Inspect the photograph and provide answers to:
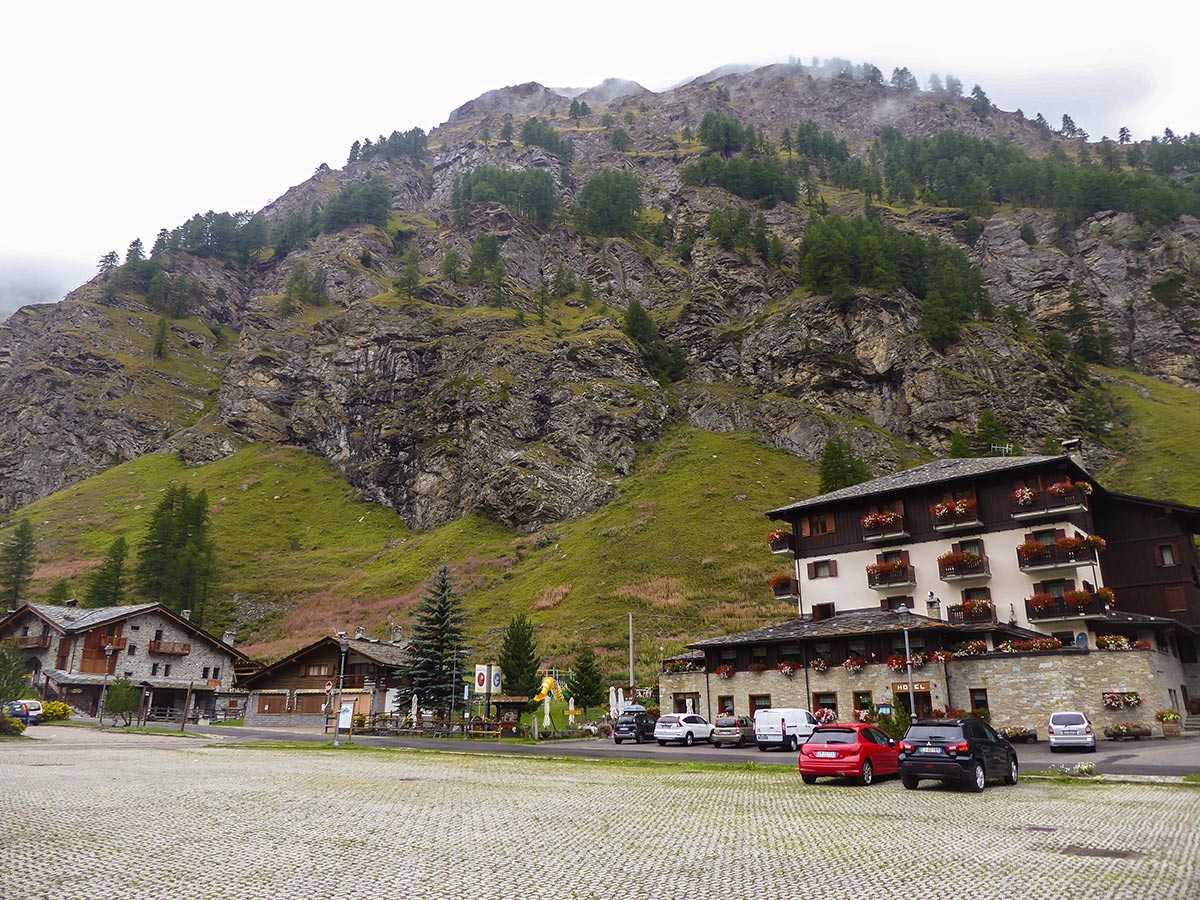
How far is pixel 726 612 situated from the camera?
216 ft

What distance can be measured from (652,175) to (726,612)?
159 m

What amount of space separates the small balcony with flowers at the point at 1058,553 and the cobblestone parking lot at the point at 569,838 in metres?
25.3

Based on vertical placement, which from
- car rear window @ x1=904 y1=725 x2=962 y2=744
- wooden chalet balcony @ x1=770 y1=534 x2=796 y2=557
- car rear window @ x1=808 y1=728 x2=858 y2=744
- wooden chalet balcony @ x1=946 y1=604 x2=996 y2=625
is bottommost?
car rear window @ x1=808 y1=728 x2=858 y2=744

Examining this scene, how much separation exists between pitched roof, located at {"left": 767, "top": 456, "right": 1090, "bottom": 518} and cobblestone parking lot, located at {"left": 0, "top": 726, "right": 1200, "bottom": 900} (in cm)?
2818

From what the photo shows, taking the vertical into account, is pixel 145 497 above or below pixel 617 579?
above

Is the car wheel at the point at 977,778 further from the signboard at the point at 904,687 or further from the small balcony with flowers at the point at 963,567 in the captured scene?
the small balcony with flowers at the point at 963,567

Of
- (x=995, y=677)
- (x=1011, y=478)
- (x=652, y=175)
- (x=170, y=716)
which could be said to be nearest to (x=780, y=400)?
(x=1011, y=478)

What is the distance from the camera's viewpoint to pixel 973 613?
1714 inches

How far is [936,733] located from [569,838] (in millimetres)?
12407

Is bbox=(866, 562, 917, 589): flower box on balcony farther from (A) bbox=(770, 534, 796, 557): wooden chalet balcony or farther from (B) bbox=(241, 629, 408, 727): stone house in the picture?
(B) bbox=(241, 629, 408, 727): stone house

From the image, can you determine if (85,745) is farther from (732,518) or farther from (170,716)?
(732,518)

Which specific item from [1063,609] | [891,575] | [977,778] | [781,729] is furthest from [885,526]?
[977,778]

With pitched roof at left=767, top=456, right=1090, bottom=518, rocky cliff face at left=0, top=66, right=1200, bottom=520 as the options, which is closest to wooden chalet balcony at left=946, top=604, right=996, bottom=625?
pitched roof at left=767, top=456, right=1090, bottom=518

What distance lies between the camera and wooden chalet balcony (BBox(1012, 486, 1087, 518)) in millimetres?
42844
